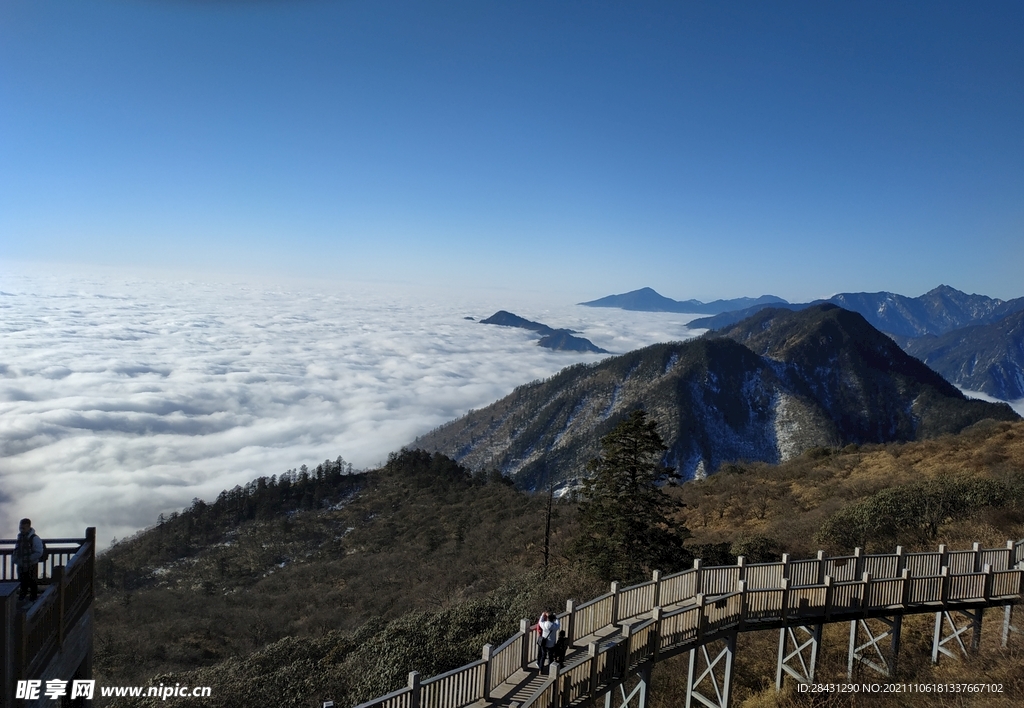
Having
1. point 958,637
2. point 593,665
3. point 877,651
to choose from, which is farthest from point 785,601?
point 593,665

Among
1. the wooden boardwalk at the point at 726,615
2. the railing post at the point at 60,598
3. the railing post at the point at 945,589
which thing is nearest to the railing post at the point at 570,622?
the wooden boardwalk at the point at 726,615

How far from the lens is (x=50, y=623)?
8547 millimetres

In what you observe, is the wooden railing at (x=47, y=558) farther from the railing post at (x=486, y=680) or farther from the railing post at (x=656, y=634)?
the railing post at (x=656, y=634)

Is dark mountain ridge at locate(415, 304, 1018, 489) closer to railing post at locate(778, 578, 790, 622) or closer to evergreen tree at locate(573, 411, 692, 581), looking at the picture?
evergreen tree at locate(573, 411, 692, 581)

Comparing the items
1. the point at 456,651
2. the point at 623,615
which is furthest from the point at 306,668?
the point at 623,615

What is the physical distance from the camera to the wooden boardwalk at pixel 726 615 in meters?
10.4

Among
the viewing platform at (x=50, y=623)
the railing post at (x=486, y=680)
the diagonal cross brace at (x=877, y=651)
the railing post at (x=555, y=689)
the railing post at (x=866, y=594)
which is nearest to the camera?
the viewing platform at (x=50, y=623)

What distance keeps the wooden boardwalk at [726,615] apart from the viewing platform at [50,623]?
538 cm

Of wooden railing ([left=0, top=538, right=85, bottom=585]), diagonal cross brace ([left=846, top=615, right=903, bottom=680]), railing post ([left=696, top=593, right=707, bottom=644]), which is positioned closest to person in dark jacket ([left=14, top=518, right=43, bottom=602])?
wooden railing ([left=0, top=538, right=85, bottom=585])

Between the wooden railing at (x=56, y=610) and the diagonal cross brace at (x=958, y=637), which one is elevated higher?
the wooden railing at (x=56, y=610)

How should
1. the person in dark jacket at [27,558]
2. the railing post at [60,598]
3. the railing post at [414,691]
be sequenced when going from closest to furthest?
the person in dark jacket at [27,558] < the railing post at [60,598] < the railing post at [414,691]

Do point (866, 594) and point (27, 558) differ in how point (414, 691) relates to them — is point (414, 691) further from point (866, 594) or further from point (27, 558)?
point (866, 594)

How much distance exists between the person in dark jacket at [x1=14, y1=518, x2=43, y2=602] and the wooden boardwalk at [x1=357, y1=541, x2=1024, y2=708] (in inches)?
236

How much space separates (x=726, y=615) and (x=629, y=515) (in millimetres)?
9276
